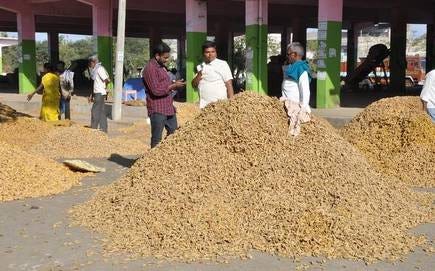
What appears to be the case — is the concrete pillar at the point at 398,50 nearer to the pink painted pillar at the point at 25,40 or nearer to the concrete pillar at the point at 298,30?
the concrete pillar at the point at 298,30

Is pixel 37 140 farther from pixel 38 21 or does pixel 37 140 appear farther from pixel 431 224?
pixel 38 21

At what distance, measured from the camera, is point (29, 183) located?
670 cm

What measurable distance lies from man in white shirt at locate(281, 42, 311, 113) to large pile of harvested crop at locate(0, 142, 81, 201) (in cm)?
294

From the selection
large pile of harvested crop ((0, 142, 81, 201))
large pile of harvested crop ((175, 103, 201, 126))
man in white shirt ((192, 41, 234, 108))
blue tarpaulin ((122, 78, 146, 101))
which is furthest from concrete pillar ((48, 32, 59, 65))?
man in white shirt ((192, 41, 234, 108))

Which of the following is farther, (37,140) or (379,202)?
(37,140)

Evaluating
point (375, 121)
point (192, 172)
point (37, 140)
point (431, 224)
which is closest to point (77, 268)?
point (192, 172)

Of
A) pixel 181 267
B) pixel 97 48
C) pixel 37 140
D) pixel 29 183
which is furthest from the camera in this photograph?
pixel 97 48

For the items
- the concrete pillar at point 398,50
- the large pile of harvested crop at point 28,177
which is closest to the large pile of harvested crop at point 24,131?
the large pile of harvested crop at point 28,177

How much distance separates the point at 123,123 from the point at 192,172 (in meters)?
10.2

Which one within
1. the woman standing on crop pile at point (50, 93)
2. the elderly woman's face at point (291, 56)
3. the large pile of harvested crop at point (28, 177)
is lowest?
the large pile of harvested crop at point (28, 177)

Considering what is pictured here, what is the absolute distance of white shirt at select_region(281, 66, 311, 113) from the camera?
591 centimetres

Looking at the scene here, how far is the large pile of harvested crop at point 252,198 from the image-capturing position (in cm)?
456

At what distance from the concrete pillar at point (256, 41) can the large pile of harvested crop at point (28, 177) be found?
10.0m

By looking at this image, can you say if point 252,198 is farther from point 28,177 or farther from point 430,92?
point 430,92
